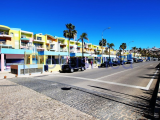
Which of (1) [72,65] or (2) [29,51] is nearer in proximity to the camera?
(1) [72,65]

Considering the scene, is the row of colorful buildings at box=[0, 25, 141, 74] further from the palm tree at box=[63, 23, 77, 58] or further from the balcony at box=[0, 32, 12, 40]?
the palm tree at box=[63, 23, 77, 58]

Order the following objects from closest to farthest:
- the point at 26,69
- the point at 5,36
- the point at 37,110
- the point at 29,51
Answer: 1. the point at 37,110
2. the point at 26,69
3. the point at 29,51
4. the point at 5,36

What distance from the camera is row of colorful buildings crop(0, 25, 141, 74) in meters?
21.5

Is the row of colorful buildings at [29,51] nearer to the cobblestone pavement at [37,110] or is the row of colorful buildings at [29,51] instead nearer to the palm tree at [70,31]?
the palm tree at [70,31]

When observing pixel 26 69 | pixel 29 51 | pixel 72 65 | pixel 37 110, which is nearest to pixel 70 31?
pixel 29 51

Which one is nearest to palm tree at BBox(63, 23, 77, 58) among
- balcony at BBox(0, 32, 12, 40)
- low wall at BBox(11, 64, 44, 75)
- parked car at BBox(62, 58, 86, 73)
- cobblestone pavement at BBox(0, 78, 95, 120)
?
parked car at BBox(62, 58, 86, 73)

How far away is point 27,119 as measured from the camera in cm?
380

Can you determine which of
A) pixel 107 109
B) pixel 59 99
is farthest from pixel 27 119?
pixel 107 109

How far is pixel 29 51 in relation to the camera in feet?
75.2

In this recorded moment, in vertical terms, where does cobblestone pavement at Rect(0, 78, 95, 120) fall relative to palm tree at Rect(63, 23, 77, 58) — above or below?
below

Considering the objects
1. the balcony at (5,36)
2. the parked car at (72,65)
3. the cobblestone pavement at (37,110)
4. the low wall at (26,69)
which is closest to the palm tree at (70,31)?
the parked car at (72,65)

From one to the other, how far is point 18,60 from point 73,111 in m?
28.6

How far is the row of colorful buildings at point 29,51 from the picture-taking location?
21.5 m

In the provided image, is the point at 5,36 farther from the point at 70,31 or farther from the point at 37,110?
the point at 37,110
